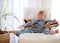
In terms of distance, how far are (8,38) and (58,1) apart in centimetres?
183

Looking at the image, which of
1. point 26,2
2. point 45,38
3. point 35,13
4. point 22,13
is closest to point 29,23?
point 35,13

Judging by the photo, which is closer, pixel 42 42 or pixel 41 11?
pixel 42 42

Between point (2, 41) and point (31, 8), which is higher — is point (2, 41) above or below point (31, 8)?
below

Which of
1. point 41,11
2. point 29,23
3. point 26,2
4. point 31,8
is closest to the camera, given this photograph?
point 29,23

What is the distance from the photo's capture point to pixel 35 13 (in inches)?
105

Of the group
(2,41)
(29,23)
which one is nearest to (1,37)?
(2,41)

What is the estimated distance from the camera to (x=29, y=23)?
241 cm

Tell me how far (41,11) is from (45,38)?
1.36 metres

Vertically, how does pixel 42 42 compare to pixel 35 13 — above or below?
below

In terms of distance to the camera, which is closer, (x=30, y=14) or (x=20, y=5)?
(x=30, y=14)

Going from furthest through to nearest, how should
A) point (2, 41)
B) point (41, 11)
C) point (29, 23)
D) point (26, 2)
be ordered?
1. point (26, 2)
2. point (41, 11)
3. point (29, 23)
4. point (2, 41)

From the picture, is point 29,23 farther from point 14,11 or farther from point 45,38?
point 45,38

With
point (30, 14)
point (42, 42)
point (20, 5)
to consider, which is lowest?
point (42, 42)

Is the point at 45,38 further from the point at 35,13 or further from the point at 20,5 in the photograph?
the point at 20,5
